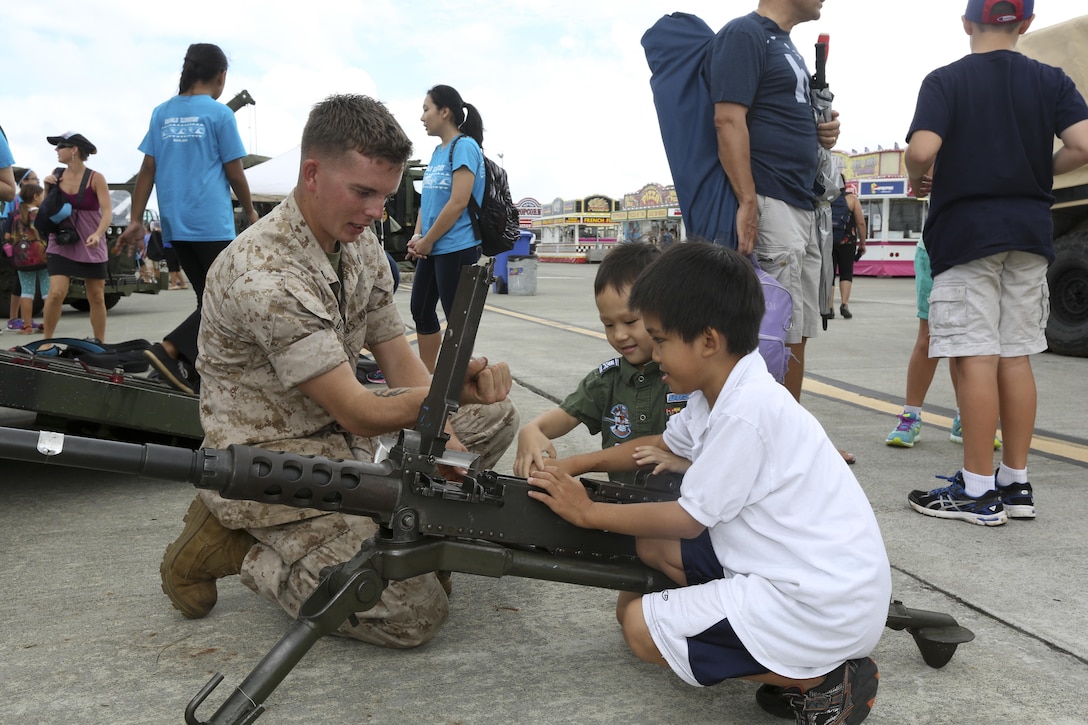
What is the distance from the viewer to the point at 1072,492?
3.57 metres

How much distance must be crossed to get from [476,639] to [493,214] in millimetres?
3227

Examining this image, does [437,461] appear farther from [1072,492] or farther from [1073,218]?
[1073,218]

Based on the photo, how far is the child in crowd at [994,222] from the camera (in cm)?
323

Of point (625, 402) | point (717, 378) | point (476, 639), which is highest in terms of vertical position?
point (717, 378)

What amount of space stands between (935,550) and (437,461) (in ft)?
6.23

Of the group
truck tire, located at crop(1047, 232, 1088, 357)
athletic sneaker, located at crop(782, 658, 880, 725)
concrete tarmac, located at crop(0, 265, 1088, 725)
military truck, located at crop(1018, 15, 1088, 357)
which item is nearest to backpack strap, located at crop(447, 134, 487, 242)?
concrete tarmac, located at crop(0, 265, 1088, 725)

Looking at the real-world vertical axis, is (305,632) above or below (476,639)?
above

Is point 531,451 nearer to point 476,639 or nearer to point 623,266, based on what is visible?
point 476,639

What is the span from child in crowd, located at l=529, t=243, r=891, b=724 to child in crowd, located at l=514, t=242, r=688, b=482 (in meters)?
0.65

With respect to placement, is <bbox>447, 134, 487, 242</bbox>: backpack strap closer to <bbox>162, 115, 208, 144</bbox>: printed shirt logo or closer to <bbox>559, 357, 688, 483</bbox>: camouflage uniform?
<bbox>162, 115, 208, 144</bbox>: printed shirt logo

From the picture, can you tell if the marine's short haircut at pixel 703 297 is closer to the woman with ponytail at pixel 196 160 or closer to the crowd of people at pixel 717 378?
the crowd of people at pixel 717 378

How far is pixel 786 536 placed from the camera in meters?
1.79

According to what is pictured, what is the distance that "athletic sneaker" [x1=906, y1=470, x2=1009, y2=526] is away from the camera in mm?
3191

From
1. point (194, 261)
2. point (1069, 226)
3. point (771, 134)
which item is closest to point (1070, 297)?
point (1069, 226)
